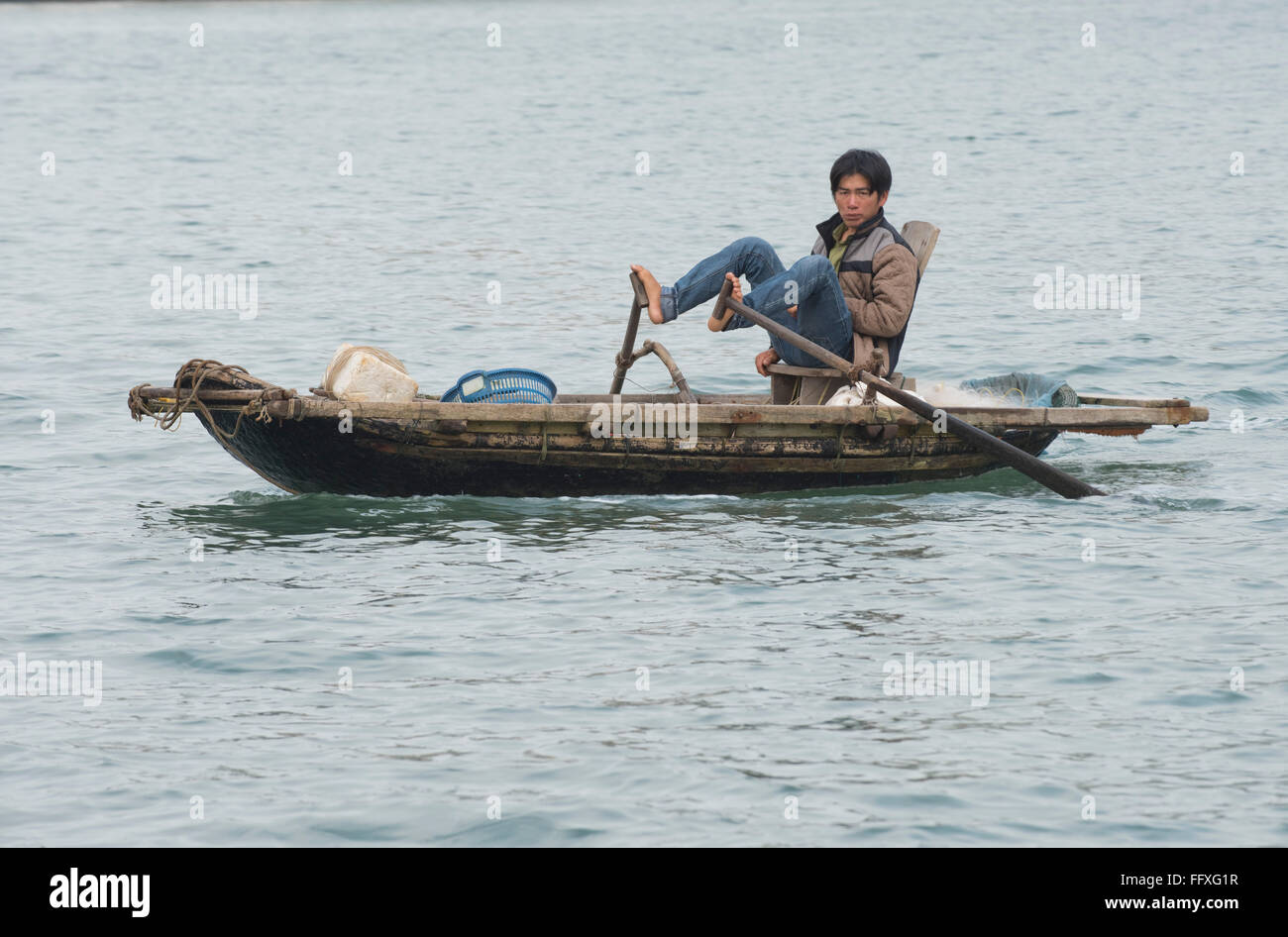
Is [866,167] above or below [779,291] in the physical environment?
above

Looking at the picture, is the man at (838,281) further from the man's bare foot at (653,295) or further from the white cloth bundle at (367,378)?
the white cloth bundle at (367,378)

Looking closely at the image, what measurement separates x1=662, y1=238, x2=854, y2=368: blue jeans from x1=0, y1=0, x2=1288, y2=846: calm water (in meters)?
1.04

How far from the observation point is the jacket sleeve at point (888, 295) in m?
9.53

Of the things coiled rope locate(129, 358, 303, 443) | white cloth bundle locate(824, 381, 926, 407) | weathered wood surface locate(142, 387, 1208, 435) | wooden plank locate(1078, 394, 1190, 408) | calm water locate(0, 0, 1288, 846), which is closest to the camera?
calm water locate(0, 0, 1288, 846)

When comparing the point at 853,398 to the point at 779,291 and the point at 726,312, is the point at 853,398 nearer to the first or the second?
the point at 779,291

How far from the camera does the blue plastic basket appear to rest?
9586mm

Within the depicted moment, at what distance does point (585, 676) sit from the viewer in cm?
724

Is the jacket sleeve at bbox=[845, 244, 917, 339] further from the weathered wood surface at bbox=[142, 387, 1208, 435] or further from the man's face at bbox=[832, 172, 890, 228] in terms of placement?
the weathered wood surface at bbox=[142, 387, 1208, 435]

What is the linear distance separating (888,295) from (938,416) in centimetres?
76

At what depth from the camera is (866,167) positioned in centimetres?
934

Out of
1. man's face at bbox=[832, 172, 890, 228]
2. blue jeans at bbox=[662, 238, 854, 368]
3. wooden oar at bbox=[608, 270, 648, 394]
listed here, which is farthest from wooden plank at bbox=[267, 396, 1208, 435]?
man's face at bbox=[832, 172, 890, 228]

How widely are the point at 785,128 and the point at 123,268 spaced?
16420 mm

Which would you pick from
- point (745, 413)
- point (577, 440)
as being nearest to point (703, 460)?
point (745, 413)

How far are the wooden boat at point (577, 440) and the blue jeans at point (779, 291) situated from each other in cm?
39
